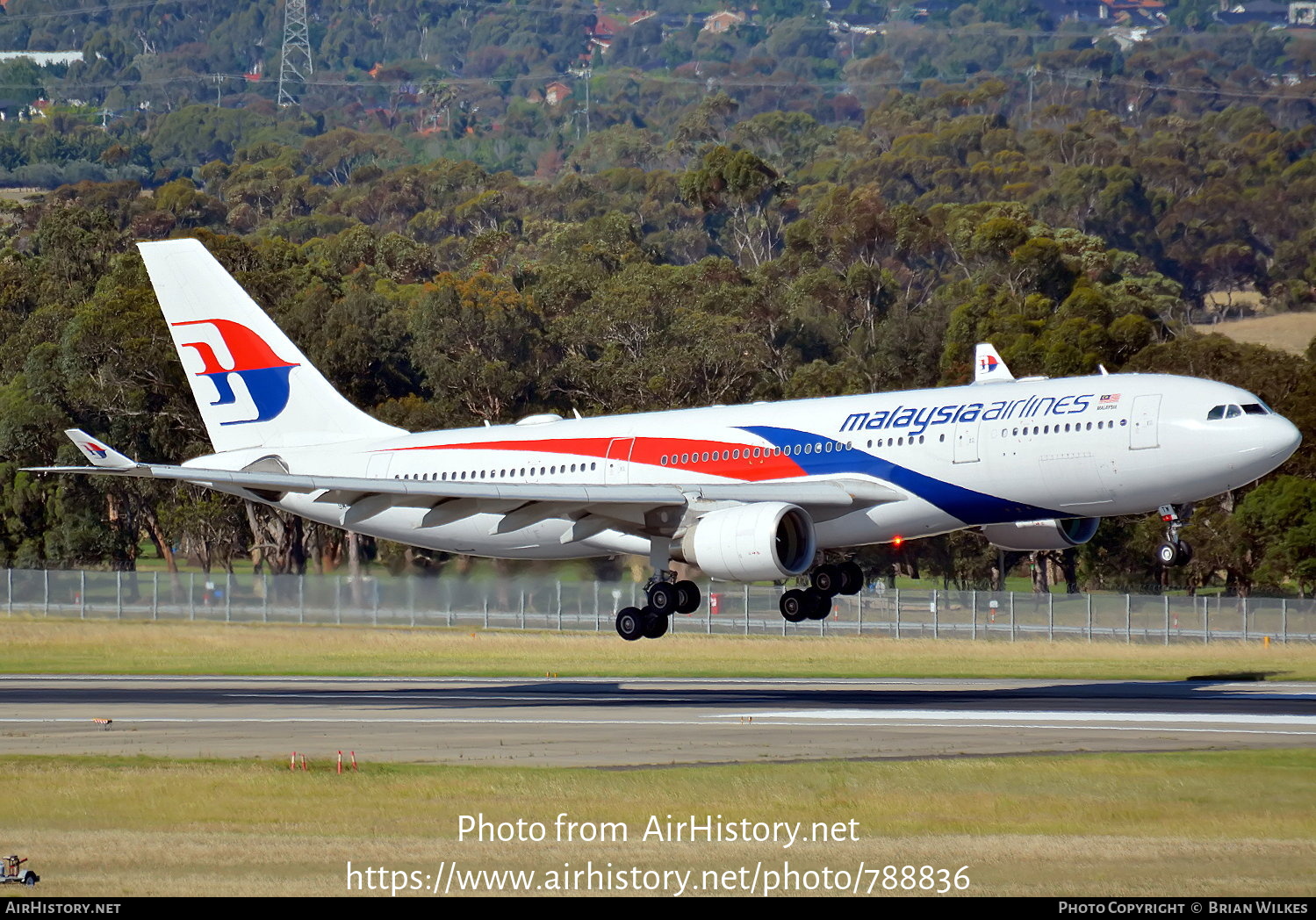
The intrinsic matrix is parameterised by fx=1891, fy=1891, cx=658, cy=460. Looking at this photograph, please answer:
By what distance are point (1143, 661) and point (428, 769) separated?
32.6 meters

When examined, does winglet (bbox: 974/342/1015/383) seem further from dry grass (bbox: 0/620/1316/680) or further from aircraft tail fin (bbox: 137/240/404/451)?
aircraft tail fin (bbox: 137/240/404/451)

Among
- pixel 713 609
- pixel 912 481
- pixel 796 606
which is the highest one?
pixel 912 481

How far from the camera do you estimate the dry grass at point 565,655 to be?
55.1 m

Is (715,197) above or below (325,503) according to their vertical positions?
above

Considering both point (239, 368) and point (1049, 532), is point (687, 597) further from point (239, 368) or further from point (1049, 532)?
point (239, 368)

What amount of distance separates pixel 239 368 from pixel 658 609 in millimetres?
14287

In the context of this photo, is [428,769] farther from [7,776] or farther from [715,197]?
[715,197]

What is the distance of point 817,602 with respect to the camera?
4478 centimetres

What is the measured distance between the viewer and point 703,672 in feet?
181

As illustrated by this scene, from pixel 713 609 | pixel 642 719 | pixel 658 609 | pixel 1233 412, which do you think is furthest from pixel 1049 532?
pixel 713 609

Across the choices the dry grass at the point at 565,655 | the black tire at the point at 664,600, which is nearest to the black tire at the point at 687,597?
the black tire at the point at 664,600

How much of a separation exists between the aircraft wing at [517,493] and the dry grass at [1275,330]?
140 metres
